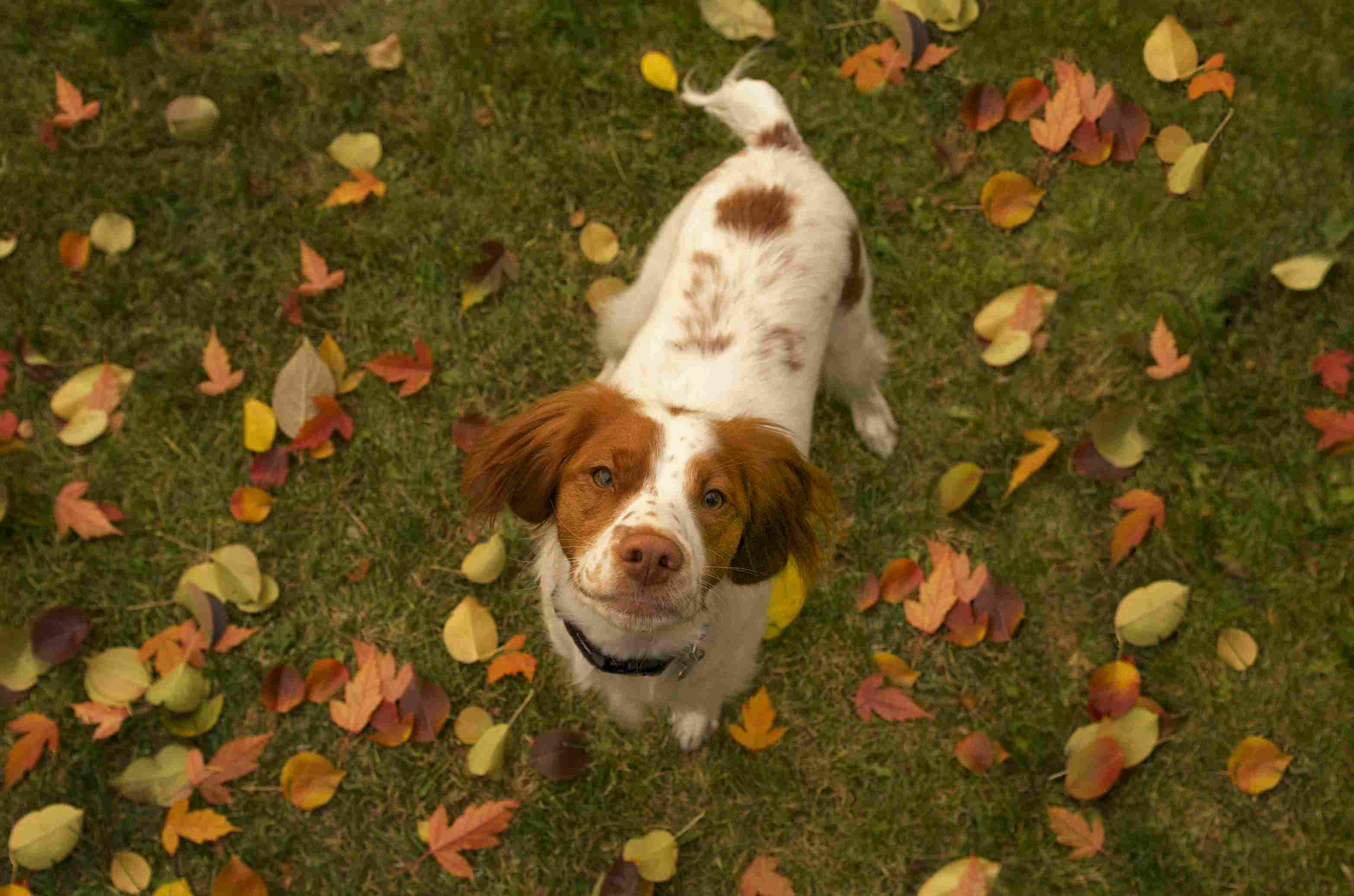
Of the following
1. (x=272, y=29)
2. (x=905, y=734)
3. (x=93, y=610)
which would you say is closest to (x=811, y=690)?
(x=905, y=734)

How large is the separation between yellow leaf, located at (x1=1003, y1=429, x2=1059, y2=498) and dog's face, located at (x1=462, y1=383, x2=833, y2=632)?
1513 mm

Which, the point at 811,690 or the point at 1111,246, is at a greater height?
the point at 1111,246

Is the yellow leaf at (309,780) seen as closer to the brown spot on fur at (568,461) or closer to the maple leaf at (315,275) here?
the brown spot on fur at (568,461)

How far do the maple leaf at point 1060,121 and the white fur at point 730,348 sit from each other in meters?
1.43

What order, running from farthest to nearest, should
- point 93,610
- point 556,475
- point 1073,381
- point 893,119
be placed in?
1. point 893,119
2. point 1073,381
3. point 93,610
4. point 556,475

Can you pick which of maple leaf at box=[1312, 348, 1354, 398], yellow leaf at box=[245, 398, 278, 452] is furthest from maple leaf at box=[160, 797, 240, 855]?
maple leaf at box=[1312, 348, 1354, 398]

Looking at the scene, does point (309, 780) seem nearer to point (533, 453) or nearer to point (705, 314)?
point (533, 453)

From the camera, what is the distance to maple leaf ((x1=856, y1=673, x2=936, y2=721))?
144 inches

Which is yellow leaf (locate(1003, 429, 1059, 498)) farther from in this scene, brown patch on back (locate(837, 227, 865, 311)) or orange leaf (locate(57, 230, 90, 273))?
orange leaf (locate(57, 230, 90, 273))

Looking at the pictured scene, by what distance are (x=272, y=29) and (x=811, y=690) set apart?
4006 mm

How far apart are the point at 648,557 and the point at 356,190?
296 cm

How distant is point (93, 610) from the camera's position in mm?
3785

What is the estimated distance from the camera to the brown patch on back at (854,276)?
335cm

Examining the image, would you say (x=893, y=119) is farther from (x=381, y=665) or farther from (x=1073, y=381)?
(x=381, y=665)
